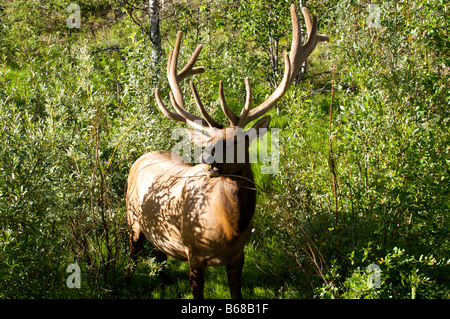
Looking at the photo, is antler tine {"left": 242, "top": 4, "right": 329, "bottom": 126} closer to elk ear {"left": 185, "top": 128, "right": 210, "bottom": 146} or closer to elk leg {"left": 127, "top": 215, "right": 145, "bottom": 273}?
elk ear {"left": 185, "top": 128, "right": 210, "bottom": 146}

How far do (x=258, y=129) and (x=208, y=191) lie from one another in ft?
2.26

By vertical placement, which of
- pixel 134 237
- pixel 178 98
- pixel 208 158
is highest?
pixel 178 98

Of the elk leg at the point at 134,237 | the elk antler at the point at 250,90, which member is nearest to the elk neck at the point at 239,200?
the elk antler at the point at 250,90

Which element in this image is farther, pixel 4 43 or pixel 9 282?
pixel 4 43

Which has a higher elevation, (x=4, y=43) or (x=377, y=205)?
(x=4, y=43)

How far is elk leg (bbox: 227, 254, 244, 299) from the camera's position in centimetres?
404

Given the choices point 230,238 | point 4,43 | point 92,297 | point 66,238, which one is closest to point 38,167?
point 66,238

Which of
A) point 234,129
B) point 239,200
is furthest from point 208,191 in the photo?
point 234,129

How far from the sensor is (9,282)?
3.62 m

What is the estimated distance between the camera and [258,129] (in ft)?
11.9

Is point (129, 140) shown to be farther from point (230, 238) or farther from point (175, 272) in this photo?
point (230, 238)

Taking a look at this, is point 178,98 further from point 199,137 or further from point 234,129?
point 234,129

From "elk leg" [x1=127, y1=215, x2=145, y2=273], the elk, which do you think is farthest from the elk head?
"elk leg" [x1=127, y1=215, x2=145, y2=273]

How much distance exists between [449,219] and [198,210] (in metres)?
2.31
